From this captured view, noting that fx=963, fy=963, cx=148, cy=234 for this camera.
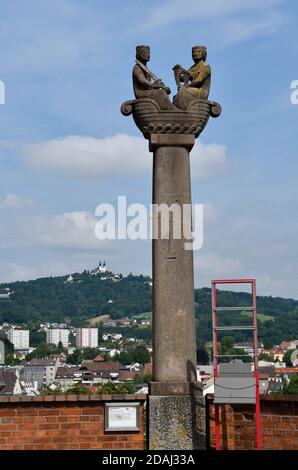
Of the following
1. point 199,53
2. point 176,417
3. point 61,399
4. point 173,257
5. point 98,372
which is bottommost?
point 176,417

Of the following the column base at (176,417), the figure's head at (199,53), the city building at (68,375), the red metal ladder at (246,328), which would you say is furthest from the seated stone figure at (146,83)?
the city building at (68,375)

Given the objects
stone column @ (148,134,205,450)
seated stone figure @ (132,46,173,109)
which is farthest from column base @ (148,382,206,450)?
seated stone figure @ (132,46,173,109)

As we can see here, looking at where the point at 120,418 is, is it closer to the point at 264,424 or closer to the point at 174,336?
the point at 174,336

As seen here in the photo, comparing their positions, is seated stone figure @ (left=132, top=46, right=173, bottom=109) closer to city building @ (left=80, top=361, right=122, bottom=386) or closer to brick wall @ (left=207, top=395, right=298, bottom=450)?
brick wall @ (left=207, top=395, right=298, bottom=450)

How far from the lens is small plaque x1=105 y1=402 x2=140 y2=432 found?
36.5ft

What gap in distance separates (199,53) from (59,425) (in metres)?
4.71

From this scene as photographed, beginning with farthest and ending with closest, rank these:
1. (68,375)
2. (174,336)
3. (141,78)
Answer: (68,375) < (141,78) < (174,336)

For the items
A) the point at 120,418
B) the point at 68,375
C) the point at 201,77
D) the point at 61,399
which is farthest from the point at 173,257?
the point at 68,375

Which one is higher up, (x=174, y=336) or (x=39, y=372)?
(x=39, y=372)

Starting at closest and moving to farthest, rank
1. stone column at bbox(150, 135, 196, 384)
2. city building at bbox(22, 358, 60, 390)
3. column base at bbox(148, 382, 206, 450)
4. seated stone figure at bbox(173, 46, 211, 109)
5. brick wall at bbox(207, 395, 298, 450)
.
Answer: brick wall at bbox(207, 395, 298, 450)
column base at bbox(148, 382, 206, 450)
stone column at bbox(150, 135, 196, 384)
seated stone figure at bbox(173, 46, 211, 109)
city building at bbox(22, 358, 60, 390)

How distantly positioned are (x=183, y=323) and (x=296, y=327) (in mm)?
188286

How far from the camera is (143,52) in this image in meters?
11.6
